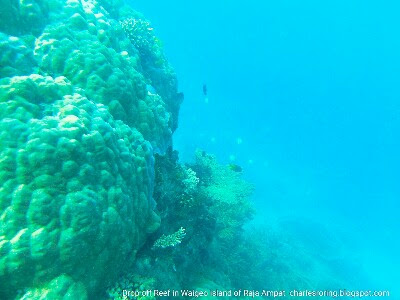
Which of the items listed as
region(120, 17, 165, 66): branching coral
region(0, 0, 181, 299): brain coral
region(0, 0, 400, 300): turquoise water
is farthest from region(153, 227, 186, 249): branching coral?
region(120, 17, 165, 66): branching coral

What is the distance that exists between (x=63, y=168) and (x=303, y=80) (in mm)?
121796

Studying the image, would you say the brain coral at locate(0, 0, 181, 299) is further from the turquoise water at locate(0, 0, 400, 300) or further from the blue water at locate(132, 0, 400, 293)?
the blue water at locate(132, 0, 400, 293)

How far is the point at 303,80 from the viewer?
379 ft

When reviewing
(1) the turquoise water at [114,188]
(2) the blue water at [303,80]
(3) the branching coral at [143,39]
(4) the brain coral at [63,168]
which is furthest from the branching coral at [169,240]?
(2) the blue water at [303,80]

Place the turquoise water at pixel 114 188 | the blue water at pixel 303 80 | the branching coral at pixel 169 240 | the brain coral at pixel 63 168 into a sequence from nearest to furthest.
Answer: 1. the brain coral at pixel 63 168
2. the turquoise water at pixel 114 188
3. the branching coral at pixel 169 240
4. the blue water at pixel 303 80

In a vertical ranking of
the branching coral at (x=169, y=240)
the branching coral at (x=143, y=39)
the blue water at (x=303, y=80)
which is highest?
the blue water at (x=303, y=80)

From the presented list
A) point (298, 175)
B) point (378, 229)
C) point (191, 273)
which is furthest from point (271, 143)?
point (191, 273)

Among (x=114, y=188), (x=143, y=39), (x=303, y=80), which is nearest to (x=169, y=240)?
(x=114, y=188)

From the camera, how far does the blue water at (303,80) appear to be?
255 feet

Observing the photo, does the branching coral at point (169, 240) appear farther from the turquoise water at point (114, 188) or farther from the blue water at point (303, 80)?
the blue water at point (303, 80)

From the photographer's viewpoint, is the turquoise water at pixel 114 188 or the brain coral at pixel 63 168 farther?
the turquoise water at pixel 114 188

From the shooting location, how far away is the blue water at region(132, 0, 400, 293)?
3059 inches

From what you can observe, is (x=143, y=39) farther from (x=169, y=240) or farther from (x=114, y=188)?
(x=114, y=188)

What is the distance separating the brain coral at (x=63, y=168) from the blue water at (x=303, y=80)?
60556 mm
